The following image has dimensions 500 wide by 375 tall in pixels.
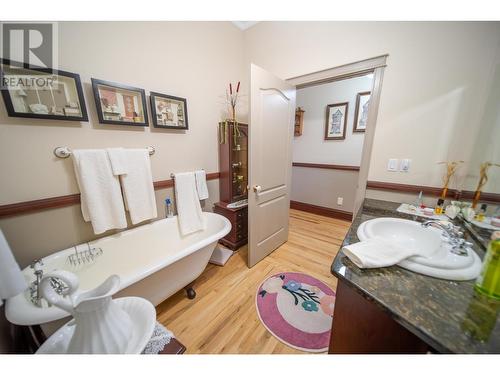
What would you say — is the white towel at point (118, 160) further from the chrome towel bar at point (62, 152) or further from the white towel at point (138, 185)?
the chrome towel bar at point (62, 152)

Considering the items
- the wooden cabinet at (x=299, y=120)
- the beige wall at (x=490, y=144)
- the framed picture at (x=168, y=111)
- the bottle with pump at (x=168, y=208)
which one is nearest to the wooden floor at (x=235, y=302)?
the bottle with pump at (x=168, y=208)

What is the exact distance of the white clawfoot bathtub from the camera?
0.78 metres

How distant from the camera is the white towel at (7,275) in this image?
51cm

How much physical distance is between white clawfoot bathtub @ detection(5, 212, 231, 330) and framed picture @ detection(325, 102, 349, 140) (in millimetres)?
2276

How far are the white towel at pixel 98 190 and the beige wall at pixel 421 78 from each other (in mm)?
2039

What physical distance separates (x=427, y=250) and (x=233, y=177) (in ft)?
5.58

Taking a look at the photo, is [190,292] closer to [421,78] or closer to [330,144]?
[421,78]

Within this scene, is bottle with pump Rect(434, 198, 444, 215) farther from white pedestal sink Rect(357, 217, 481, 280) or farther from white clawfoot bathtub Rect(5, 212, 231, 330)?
white clawfoot bathtub Rect(5, 212, 231, 330)

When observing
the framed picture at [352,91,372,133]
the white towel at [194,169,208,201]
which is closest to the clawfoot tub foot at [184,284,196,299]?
the white towel at [194,169,208,201]

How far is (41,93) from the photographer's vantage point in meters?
1.08

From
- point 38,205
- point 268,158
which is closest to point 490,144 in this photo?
point 268,158
